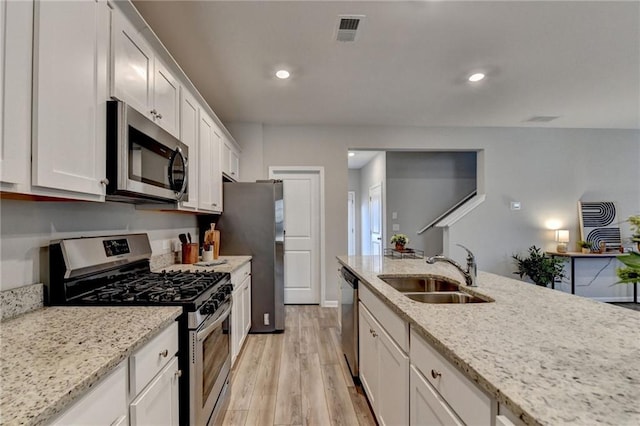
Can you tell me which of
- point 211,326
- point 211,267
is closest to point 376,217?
point 211,267

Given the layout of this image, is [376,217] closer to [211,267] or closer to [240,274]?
[240,274]

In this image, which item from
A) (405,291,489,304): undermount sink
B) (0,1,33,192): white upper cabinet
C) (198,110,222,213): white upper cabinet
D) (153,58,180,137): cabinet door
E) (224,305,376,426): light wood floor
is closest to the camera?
(0,1,33,192): white upper cabinet

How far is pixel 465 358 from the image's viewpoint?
0.90 metres

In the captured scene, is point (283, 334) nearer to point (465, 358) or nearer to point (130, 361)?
point (130, 361)

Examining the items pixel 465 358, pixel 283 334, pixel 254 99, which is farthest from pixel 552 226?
pixel 465 358

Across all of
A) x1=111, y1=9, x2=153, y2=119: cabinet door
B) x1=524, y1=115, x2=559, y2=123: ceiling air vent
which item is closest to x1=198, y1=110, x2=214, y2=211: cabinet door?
x1=111, y1=9, x2=153, y2=119: cabinet door

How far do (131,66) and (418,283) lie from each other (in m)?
2.19

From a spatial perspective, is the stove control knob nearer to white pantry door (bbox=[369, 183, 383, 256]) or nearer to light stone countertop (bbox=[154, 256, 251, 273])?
light stone countertop (bbox=[154, 256, 251, 273])

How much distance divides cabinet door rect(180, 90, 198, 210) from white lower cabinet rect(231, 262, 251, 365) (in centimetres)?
68

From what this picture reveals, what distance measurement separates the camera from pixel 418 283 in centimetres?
232

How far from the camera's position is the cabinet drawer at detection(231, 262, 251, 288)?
2.64 m

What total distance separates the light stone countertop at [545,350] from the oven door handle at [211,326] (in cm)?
92

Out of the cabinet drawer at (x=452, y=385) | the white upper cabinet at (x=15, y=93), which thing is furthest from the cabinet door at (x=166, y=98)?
the cabinet drawer at (x=452, y=385)

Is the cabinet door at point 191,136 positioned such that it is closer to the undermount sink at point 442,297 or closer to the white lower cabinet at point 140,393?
the white lower cabinet at point 140,393
